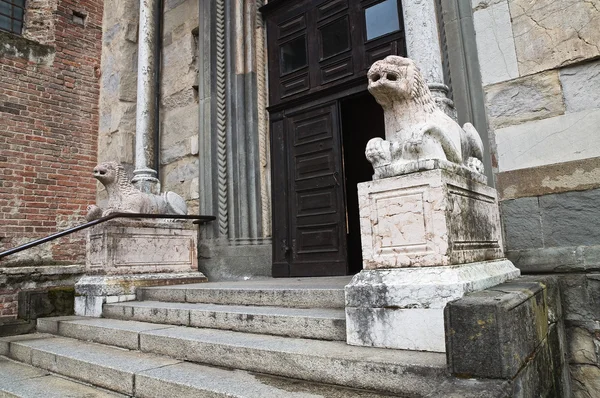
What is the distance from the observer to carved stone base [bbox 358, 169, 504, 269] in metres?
2.30

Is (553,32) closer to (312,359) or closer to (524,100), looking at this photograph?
(524,100)

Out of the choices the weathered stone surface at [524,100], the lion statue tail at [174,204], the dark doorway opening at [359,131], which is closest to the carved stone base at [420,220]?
the weathered stone surface at [524,100]

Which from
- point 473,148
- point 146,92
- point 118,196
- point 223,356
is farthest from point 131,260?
point 473,148

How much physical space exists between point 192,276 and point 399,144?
3.47 m

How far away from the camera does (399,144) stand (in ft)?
8.38

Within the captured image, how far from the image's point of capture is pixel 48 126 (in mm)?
7234

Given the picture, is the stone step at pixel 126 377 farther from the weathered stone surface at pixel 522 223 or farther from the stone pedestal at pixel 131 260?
the weathered stone surface at pixel 522 223

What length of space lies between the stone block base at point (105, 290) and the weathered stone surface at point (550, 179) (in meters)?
3.61

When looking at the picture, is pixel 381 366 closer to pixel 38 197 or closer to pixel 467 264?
pixel 467 264

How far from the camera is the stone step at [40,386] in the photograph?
8.58ft

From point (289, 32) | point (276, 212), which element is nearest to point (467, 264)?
point (276, 212)

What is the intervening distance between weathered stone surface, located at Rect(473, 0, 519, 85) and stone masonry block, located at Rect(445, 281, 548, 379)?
2.38 m

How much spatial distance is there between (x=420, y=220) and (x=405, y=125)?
2.06 ft

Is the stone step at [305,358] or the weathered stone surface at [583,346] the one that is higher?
the stone step at [305,358]
